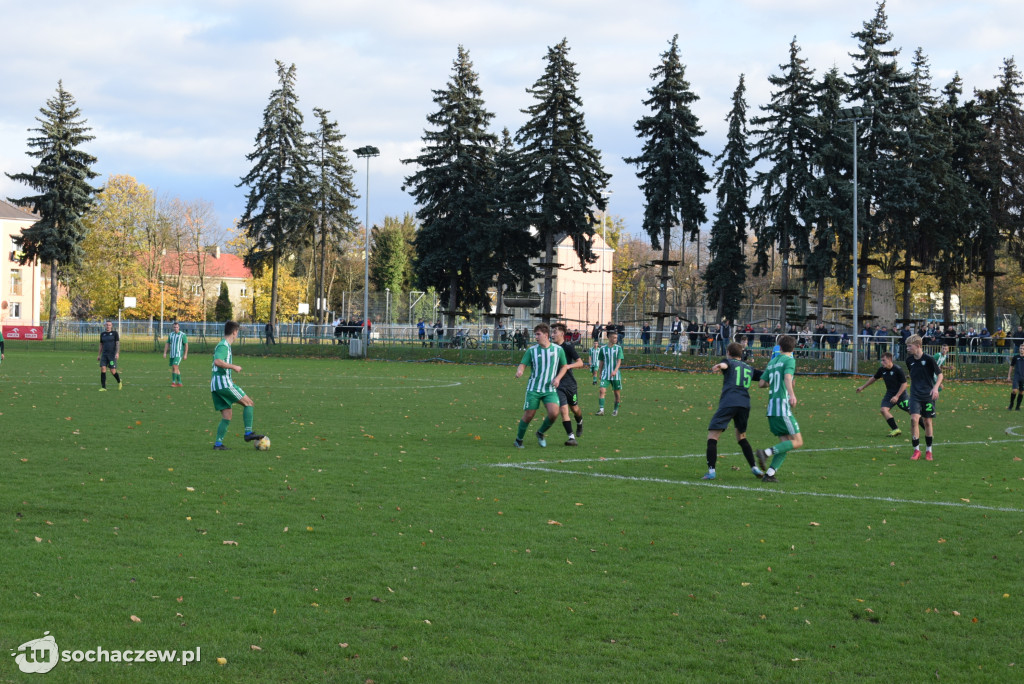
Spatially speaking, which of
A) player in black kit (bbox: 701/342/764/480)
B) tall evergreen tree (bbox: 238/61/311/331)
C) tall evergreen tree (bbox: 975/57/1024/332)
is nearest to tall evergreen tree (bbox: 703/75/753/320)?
tall evergreen tree (bbox: 975/57/1024/332)

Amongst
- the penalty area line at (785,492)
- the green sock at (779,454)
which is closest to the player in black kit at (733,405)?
the green sock at (779,454)

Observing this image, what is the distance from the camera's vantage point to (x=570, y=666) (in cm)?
554

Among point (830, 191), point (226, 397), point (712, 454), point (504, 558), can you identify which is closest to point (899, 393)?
point (712, 454)

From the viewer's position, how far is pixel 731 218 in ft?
180

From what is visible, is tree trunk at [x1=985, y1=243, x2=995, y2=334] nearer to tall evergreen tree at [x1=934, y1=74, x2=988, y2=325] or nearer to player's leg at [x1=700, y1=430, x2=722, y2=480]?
tall evergreen tree at [x1=934, y1=74, x2=988, y2=325]

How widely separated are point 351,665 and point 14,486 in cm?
695

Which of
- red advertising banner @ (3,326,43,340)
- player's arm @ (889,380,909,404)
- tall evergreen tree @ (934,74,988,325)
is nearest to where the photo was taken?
player's arm @ (889,380,909,404)

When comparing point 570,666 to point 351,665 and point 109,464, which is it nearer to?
point 351,665

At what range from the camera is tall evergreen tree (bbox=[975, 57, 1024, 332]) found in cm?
4994

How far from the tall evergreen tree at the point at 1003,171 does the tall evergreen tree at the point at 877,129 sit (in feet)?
19.7

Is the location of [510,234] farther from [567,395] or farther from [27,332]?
[567,395]

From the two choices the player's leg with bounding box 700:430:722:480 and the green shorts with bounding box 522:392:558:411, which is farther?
the green shorts with bounding box 522:392:558:411

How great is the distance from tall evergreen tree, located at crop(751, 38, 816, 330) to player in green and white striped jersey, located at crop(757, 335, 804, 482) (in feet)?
121

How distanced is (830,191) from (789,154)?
3.52 meters
